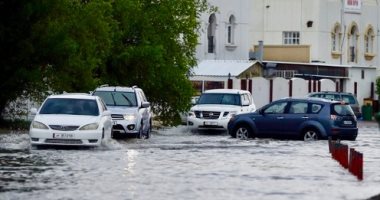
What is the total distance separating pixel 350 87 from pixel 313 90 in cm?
1053

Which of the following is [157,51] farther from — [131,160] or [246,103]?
[131,160]

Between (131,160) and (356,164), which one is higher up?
(356,164)

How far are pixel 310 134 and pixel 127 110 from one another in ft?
21.5

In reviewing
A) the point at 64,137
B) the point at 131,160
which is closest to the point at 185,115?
the point at 64,137

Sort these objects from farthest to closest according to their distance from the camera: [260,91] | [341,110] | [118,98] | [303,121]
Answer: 1. [260,91]
2. [341,110]
3. [303,121]
4. [118,98]

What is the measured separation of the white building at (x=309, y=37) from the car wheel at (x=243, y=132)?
3684 cm

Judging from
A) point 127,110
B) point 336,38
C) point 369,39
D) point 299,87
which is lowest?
point 127,110

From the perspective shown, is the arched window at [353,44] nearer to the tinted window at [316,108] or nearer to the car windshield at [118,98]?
the tinted window at [316,108]

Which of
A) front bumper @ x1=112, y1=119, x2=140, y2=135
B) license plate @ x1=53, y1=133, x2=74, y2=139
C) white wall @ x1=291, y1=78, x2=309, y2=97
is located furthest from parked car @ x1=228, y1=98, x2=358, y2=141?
white wall @ x1=291, y1=78, x2=309, y2=97

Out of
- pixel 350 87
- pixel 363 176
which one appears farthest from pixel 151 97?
pixel 350 87

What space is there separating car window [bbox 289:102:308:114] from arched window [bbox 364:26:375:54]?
2057 inches

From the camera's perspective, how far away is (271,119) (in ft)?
140

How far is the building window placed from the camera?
88750 millimetres

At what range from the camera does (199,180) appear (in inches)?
920
